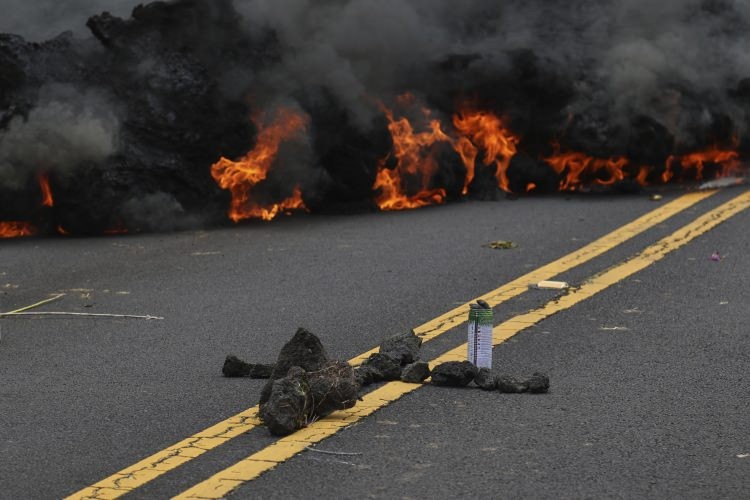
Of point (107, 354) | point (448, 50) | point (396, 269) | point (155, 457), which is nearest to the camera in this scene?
point (155, 457)

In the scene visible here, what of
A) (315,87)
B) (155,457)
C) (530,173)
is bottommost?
(155,457)

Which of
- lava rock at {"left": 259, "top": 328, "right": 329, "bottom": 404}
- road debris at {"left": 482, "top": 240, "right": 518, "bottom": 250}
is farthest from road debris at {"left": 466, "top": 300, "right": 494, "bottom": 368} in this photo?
road debris at {"left": 482, "top": 240, "right": 518, "bottom": 250}

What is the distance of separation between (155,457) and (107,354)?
1.79 m

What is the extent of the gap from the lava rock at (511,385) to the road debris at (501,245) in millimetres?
3728

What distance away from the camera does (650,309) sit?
729cm

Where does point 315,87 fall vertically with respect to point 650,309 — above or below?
above

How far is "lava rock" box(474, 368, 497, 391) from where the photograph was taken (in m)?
5.69

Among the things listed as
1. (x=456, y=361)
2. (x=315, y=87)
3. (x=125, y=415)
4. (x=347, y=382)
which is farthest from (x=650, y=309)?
(x=315, y=87)

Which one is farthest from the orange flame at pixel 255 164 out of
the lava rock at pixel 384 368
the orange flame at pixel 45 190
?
the lava rock at pixel 384 368

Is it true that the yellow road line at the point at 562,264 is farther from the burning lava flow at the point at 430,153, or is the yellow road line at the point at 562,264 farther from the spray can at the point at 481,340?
the burning lava flow at the point at 430,153

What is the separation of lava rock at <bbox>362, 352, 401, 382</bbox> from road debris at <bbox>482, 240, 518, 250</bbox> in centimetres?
351

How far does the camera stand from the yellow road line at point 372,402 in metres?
4.53

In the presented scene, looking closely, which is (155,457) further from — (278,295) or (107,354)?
(278,295)

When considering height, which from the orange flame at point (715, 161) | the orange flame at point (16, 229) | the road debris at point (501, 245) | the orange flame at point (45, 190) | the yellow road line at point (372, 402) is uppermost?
the orange flame at point (715, 161)
